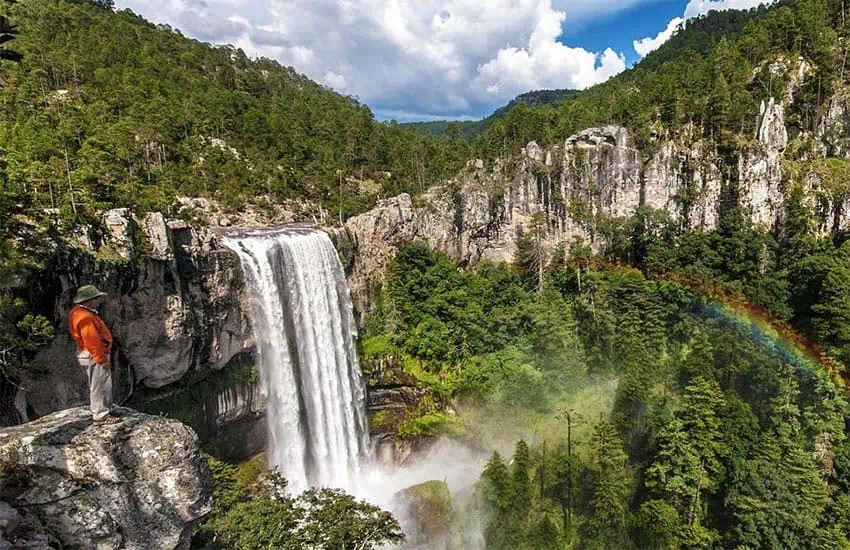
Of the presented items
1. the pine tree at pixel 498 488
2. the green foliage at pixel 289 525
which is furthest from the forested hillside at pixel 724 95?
the green foliage at pixel 289 525

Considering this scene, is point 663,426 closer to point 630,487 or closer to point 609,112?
point 630,487

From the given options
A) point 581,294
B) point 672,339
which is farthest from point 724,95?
point 672,339

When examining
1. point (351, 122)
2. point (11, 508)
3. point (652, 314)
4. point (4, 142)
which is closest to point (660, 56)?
point (351, 122)

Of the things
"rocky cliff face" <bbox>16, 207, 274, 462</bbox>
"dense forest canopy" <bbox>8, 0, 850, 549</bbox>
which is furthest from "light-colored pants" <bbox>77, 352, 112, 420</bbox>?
"rocky cliff face" <bbox>16, 207, 274, 462</bbox>

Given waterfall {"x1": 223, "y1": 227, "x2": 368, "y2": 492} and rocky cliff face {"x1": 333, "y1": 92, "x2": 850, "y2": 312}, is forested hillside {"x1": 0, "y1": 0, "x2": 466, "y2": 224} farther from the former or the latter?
waterfall {"x1": 223, "y1": 227, "x2": 368, "y2": 492}

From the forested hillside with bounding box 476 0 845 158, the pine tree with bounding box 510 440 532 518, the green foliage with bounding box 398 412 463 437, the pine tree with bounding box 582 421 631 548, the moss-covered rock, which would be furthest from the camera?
the forested hillside with bounding box 476 0 845 158

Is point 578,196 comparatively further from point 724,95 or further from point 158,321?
point 158,321

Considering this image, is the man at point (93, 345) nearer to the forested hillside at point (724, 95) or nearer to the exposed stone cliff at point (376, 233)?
the exposed stone cliff at point (376, 233)

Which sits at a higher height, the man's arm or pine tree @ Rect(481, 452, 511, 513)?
the man's arm
